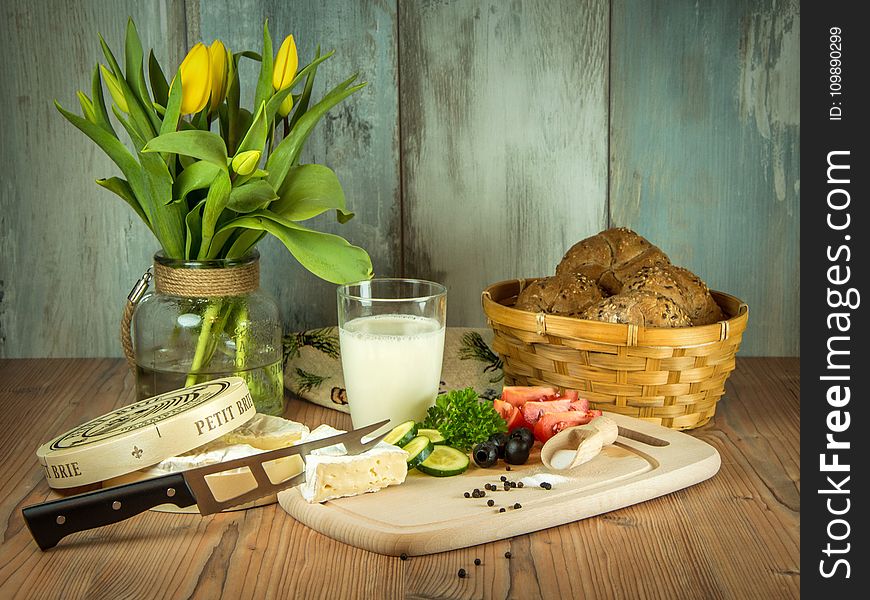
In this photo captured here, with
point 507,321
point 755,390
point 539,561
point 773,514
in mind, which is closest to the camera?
point 539,561

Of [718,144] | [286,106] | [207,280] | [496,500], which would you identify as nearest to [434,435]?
[496,500]

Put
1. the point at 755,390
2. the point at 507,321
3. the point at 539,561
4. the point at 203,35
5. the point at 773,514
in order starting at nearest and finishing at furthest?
the point at 539,561
the point at 773,514
the point at 507,321
the point at 755,390
the point at 203,35

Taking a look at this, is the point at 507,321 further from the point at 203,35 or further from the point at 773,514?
the point at 203,35

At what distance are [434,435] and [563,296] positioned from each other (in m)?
0.29

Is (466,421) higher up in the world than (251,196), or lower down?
lower down

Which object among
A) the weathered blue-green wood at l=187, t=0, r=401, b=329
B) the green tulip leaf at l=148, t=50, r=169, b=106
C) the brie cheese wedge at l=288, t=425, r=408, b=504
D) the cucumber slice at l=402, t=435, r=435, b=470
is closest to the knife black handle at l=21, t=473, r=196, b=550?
the brie cheese wedge at l=288, t=425, r=408, b=504

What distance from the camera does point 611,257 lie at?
4.60 feet

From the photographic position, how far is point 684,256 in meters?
1.68

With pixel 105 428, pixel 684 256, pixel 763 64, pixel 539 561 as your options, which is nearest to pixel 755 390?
pixel 684 256

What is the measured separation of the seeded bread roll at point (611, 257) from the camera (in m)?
1.36

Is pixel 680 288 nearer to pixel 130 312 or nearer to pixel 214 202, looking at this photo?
pixel 214 202

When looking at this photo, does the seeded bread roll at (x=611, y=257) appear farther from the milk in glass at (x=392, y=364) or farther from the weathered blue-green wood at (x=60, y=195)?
the weathered blue-green wood at (x=60, y=195)

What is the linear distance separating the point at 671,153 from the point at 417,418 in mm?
709

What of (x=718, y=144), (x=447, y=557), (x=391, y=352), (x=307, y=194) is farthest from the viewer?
(x=718, y=144)
